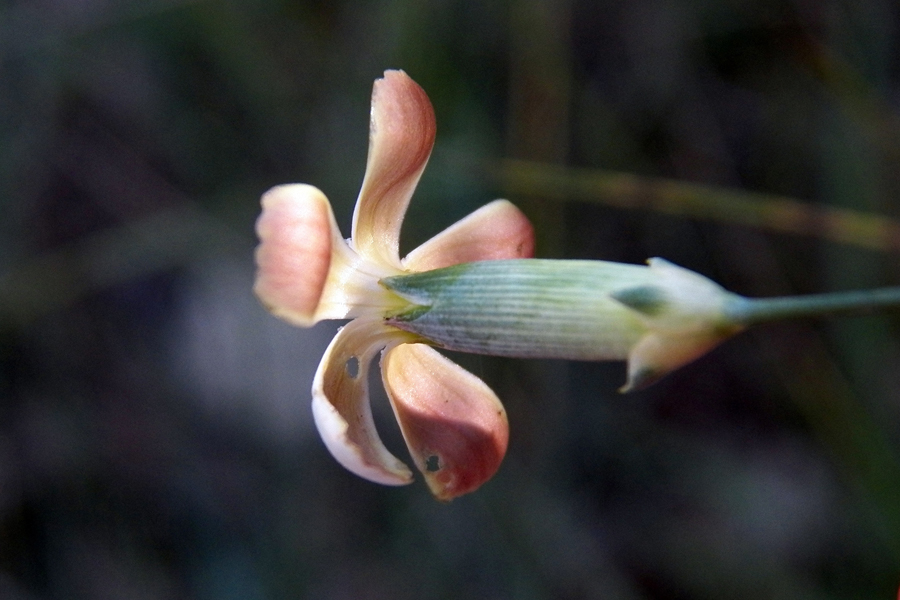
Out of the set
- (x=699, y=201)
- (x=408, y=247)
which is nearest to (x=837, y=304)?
(x=699, y=201)

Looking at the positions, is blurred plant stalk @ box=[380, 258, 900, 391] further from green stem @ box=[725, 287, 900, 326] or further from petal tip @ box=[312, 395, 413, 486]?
petal tip @ box=[312, 395, 413, 486]

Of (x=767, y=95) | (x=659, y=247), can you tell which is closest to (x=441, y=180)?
(x=659, y=247)

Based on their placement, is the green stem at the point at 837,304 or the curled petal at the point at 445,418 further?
the curled petal at the point at 445,418

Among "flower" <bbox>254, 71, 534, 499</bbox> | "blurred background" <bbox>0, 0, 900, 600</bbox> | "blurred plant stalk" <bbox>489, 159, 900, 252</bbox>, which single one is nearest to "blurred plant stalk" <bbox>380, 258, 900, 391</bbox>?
"flower" <bbox>254, 71, 534, 499</bbox>

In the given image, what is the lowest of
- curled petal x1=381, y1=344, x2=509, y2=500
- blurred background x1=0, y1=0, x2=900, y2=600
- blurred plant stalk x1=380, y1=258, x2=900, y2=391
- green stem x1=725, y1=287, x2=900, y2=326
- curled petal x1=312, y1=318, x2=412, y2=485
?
blurred background x1=0, y1=0, x2=900, y2=600

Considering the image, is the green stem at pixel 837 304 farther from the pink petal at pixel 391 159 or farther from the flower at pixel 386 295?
the pink petal at pixel 391 159

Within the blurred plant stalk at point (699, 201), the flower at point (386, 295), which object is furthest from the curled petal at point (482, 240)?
the blurred plant stalk at point (699, 201)

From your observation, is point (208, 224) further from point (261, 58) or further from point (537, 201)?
point (537, 201)

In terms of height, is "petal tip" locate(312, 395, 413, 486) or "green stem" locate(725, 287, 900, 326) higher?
"green stem" locate(725, 287, 900, 326)

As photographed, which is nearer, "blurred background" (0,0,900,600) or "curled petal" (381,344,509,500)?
"curled petal" (381,344,509,500)
